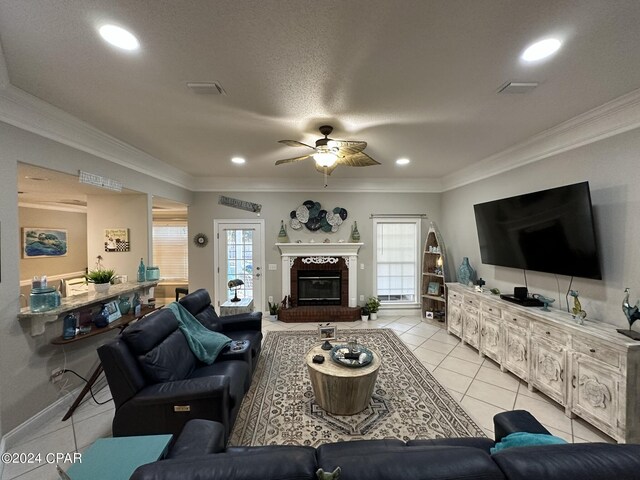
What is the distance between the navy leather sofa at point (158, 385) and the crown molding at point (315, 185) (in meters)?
3.42

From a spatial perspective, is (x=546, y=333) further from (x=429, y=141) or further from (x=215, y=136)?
(x=215, y=136)

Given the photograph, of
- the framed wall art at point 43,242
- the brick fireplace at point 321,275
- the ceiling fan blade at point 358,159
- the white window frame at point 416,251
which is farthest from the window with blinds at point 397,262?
the framed wall art at point 43,242

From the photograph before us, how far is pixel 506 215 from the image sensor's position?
3.42 m

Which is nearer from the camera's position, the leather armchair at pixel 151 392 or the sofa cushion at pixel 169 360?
the leather armchair at pixel 151 392

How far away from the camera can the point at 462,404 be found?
2.59m

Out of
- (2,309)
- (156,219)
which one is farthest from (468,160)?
(156,219)

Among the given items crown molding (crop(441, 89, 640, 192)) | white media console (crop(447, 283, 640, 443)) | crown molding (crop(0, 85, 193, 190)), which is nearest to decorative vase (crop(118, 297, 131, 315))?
crown molding (crop(0, 85, 193, 190))

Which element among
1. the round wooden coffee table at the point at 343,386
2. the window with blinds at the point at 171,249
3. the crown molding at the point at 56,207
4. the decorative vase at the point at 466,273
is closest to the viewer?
the round wooden coffee table at the point at 343,386

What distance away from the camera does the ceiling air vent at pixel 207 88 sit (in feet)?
6.51

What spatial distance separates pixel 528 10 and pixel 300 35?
1.24 meters

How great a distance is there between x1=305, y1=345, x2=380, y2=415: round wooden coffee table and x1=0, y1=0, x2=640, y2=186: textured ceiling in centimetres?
245

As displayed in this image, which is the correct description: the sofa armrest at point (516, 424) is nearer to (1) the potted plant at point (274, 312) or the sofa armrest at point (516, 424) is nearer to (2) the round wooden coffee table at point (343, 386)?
(2) the round wooden coffee table at point (343, 386)

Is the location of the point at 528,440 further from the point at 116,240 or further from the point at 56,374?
the point at 116,240

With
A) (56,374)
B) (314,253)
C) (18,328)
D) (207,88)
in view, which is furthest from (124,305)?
(314,253)
